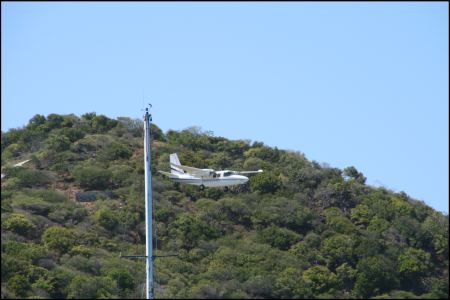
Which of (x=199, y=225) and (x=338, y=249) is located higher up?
(x=199, y=225)

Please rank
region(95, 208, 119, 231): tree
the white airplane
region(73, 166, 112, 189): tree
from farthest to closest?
region(73, 166, 112, 189): tree → region(95, 208, 119, 231): tree → the white airplane

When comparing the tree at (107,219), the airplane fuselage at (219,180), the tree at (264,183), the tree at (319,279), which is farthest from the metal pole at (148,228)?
the tree at (264,183)

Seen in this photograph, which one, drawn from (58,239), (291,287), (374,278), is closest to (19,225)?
(58,239)

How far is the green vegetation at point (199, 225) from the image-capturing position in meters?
69.2

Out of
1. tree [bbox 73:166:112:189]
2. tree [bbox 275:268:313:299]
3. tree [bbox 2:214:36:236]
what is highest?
tree [bbox 73:166:112:189]

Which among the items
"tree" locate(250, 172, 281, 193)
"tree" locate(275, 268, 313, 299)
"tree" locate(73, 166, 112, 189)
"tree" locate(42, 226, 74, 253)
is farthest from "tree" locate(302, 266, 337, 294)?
"tree" locate(73, 166, 112, 189)

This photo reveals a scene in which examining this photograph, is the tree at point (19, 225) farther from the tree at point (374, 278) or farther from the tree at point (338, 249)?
the tree at point (374, 278)

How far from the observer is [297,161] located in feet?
336

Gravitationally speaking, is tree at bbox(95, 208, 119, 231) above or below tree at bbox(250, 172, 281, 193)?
below

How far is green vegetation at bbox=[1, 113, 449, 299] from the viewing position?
2726 inches

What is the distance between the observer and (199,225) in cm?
8575

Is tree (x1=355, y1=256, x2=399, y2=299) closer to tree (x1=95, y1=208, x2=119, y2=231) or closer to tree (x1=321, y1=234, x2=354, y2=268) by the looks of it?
tree (x1=321, y1=234, x2=354, y2=268)

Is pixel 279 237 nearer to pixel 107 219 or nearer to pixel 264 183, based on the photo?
pixel 264 183

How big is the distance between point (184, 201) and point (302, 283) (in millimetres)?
22965
